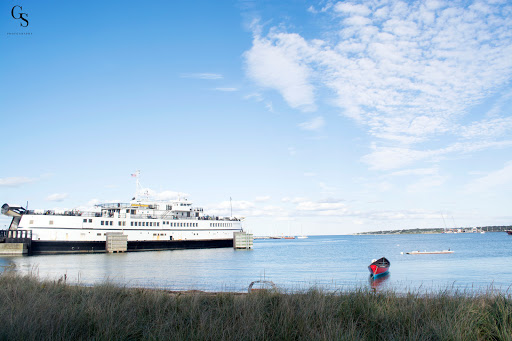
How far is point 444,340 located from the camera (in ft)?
20.3

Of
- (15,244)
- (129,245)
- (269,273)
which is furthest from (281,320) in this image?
(129,245)

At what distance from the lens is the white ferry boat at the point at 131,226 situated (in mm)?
62750

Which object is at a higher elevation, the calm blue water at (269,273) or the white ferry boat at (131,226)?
the white ferry boat at (131,226)

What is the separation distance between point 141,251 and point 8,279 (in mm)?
61858

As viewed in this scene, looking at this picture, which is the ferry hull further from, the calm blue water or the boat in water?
the boat in water

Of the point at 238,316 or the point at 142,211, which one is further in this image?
the point at 142,211

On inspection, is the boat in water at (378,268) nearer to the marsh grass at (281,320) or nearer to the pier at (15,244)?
the marsh grass at (281,320)

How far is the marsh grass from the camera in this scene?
648 cm

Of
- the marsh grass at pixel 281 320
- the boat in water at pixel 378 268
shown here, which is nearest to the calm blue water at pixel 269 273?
the boat in water at pixel 378 268

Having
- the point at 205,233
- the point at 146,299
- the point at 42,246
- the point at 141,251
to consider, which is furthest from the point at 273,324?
the point at 205,233

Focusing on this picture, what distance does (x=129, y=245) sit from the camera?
7062 centimetres

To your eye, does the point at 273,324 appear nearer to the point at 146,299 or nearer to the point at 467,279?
the point at 146,299

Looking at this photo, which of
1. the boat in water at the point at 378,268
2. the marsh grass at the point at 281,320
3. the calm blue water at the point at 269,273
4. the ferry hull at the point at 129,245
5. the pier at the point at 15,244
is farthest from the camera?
the ferry hull at the point at 129,245

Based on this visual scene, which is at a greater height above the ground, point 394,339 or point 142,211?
point 142,211
